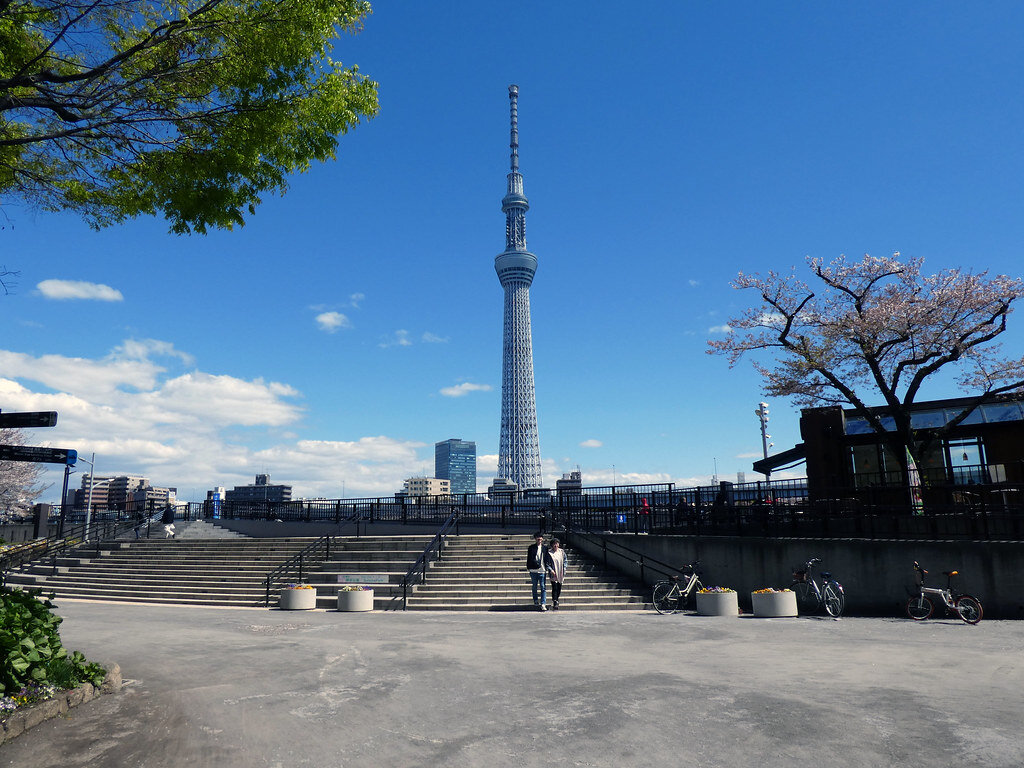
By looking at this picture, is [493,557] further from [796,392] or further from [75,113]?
[75,113]

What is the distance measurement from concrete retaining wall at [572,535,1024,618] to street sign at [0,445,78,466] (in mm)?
14791

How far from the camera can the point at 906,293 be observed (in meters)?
24.2

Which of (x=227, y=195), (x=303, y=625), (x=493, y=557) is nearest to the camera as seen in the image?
(x=227, y=195)

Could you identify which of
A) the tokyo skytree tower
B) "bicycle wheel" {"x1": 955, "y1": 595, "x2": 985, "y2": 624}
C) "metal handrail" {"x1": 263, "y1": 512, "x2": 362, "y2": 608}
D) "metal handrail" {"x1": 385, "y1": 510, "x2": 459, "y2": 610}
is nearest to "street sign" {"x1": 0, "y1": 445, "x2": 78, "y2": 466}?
"metal handrail" {"x1": 263, "y1": 512, "x2": 362, "y2": 608}

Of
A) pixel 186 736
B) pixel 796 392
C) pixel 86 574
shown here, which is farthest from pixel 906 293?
pixel 86 574

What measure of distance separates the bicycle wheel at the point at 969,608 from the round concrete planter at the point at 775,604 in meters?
3.11

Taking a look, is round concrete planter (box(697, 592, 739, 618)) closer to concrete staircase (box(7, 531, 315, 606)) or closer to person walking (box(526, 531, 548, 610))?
person walking (box(526, 531, 548, 610))

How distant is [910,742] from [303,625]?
1144cm

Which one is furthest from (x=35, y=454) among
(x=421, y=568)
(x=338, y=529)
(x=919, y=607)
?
(x=919, y=607)

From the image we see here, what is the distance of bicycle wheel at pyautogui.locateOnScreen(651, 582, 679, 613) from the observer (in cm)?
1598

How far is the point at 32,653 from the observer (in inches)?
277

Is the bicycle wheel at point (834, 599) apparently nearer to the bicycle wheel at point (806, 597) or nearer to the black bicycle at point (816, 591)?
the black bicycle at point (816, 591)

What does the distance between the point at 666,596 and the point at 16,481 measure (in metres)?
48.4

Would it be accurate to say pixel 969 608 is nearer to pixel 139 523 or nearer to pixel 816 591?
pixel 816 591
